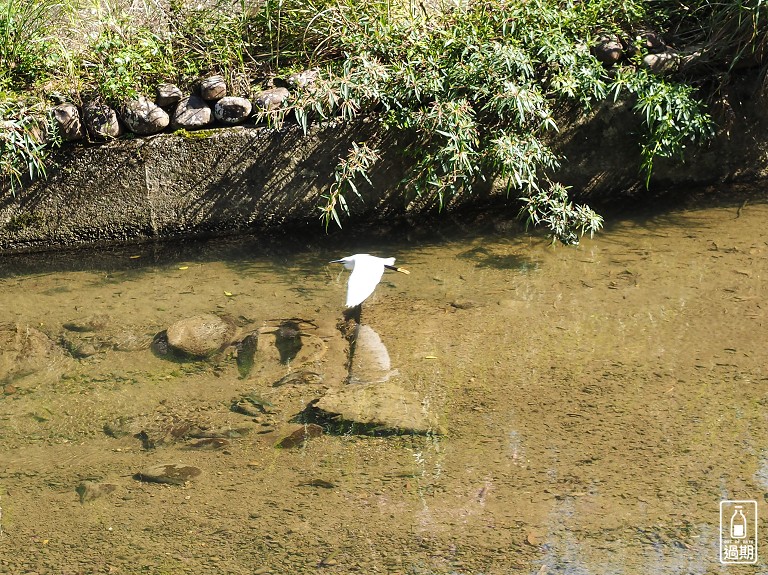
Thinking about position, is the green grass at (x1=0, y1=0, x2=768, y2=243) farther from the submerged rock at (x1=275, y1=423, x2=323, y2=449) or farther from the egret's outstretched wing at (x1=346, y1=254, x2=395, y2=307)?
the submerged rock at (x1=275, y1=423, x2=323, y2=449)

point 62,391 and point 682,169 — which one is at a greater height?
point 682,169

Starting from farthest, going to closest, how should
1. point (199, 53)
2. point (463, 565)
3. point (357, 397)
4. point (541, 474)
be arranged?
point (199, 53) → point (357, 397) → point (541, 474) → point (463, 565)

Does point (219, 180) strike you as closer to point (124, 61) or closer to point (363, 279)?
point (124, 61)

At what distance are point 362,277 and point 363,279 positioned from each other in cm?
2

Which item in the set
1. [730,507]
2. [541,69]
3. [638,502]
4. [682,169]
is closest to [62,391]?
[638,502]

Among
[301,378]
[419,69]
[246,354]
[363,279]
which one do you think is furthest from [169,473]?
[419,69]

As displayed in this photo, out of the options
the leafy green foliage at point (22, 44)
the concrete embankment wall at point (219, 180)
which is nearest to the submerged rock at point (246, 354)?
the concrete embankment wall at point (219, 180)

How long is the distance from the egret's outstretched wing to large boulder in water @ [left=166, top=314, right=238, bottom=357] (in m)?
0.52

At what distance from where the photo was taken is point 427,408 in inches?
110

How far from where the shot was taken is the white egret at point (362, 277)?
3340 mm

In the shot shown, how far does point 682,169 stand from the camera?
183 inches

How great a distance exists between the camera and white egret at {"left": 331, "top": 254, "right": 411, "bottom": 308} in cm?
334

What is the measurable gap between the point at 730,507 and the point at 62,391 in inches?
90.6

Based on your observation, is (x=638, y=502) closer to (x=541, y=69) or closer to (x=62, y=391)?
(x=62, y=391)
